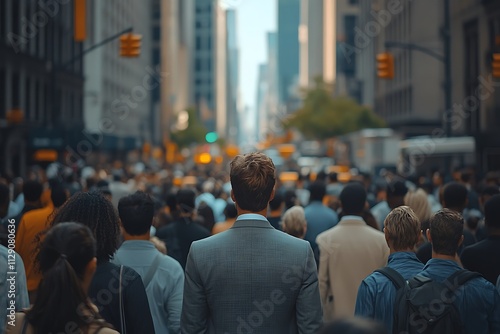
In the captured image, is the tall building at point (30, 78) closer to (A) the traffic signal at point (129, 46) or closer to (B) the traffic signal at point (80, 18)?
(A) the traffic signal at point (129, 46)

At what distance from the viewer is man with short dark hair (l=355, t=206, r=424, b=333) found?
18.1 ft

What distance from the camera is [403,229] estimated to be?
18.9 ft

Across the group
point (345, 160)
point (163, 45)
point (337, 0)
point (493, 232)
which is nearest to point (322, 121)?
point (345, 160)

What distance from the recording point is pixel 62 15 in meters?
51.8

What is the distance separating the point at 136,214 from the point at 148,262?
0.36 metres

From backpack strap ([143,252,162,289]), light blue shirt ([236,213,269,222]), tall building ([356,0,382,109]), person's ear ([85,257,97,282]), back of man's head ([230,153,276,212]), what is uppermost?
tall building ([356,0,382,109])

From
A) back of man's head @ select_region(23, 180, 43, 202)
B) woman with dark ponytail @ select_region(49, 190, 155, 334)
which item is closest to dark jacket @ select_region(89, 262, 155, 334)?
woman with dark ponytail @ select_region(49, 190, 155, 334)

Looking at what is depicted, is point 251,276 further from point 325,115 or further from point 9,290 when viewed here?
point 325,115

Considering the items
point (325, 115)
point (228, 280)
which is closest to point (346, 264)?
point (228, 280)

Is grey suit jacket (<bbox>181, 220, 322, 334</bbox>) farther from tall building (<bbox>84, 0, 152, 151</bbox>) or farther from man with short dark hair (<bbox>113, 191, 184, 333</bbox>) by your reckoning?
tall building (<bbox>84, 0, 152, 151</bbox>)

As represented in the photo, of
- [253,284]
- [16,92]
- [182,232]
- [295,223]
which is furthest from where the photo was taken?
[16,92]

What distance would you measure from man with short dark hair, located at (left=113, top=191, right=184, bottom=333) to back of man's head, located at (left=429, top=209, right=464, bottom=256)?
6.24 feet

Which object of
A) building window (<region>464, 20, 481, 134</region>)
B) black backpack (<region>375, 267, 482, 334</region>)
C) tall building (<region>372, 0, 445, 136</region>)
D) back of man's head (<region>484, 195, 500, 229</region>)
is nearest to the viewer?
black backpack (<region>375, 267, 482, 334</region>)

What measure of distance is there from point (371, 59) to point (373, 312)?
78840 millimetres
